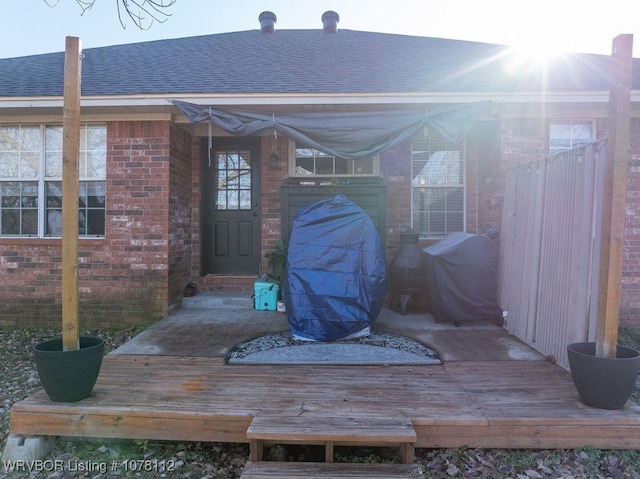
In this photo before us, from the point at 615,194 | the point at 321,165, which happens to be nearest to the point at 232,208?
the point at 321,165

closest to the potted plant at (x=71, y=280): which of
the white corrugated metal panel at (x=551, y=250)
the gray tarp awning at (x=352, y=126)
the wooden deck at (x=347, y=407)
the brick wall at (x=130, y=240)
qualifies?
the wooden deck at (x=347, y=407)

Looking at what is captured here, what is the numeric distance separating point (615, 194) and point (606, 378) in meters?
1.23

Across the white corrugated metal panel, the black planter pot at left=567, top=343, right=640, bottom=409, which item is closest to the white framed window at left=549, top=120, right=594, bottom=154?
the white corrugated metal panel

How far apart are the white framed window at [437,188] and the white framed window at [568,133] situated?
1.21m

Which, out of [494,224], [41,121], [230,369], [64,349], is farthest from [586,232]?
[41,121]

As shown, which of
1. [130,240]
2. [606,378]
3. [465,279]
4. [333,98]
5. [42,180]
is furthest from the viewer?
[42,180]

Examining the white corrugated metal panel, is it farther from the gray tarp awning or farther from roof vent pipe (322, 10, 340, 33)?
roof vent pipe (322, 10, 340, 33)

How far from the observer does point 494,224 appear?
5402 millimetres

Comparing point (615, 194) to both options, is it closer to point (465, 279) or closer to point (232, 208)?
point (465, 279)

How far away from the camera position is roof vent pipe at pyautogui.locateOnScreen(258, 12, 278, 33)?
8.96m

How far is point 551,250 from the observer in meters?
3.74

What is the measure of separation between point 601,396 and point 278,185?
184 inches

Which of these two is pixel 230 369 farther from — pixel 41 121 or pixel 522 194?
pixel 41 121

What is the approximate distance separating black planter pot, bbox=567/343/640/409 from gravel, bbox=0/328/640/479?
32 cm
